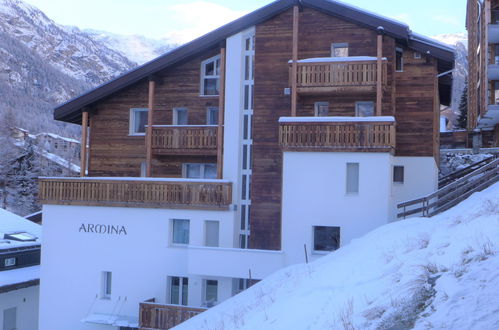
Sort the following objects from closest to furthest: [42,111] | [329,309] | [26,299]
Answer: [329,309], [26,299], [42,111]

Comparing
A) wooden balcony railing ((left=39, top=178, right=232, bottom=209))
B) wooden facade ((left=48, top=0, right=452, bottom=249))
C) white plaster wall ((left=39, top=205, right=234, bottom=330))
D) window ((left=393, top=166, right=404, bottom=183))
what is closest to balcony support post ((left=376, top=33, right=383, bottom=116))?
wooden facade ((left=48, top=0, right=452, bottom=249))

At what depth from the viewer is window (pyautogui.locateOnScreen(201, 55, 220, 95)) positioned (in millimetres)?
24609

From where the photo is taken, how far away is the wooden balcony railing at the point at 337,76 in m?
20.7

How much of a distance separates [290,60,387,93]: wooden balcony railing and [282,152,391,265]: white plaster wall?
2709 millimetres

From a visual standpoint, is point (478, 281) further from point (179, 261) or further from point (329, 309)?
point (179, 261)

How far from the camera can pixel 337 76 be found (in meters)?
21.0

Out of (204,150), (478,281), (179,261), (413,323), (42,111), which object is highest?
(42,111)

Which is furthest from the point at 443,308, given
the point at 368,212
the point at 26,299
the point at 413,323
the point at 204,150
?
the point at 26,299

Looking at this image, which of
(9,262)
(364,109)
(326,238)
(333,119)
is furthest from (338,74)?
(9,262)

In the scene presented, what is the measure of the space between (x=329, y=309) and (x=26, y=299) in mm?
22401

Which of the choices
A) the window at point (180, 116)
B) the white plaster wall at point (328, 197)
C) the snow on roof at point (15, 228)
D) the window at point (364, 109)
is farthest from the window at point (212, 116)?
the snow on roof at point (15, 228)

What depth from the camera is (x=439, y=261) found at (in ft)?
33.3

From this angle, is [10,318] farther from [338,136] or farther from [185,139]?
[338,136]

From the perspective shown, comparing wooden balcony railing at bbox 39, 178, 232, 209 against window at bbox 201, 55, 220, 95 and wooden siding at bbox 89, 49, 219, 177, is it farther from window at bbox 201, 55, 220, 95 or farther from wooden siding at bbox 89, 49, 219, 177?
window at bbox 201, 55, 220, 95
